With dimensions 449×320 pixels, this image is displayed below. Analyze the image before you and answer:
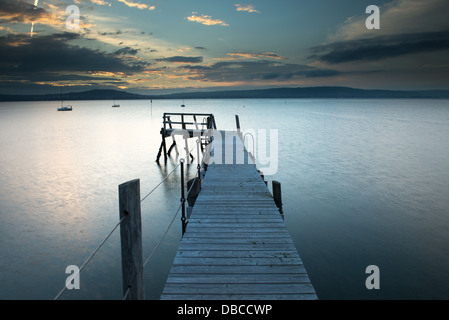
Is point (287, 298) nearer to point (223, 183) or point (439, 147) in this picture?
point (223, 183)

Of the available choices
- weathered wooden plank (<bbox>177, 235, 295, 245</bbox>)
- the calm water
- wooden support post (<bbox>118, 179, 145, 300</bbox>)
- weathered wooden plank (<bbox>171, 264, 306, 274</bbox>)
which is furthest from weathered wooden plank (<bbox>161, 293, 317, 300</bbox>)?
the calm water

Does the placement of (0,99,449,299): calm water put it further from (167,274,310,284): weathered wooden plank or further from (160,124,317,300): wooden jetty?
(167,274,310,284): weathered wooden plank

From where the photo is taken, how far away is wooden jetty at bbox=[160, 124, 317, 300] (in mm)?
4145

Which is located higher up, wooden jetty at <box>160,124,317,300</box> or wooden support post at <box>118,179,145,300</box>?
wooden support post at <box>118,179,145,300</box>

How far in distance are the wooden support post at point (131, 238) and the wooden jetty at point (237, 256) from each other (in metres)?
0.81

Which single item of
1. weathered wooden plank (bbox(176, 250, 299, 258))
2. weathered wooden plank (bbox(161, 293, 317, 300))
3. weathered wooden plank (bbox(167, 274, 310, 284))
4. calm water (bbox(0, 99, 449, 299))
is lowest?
calm water (bbox(0, 99, 449, 299))

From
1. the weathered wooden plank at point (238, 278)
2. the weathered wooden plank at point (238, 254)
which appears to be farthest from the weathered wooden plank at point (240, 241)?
the weathered wooden plank at point (238, 278)

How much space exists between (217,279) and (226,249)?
991 millimetres

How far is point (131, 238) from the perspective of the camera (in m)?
3.22

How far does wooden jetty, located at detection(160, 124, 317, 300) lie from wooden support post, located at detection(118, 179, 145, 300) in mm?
809

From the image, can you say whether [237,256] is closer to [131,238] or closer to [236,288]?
[236,288]

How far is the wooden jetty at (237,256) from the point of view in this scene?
414cm

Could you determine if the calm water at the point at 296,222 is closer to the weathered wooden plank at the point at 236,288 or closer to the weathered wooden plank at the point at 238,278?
the weathered wooden plank at the point at 238,278

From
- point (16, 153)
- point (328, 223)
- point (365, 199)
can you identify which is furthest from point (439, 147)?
point (16, 153)
